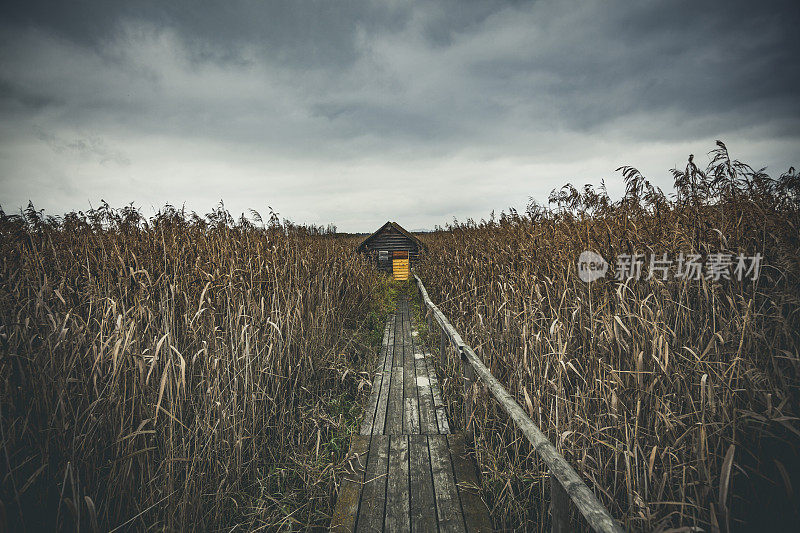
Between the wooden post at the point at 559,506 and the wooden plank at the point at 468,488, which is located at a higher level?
the wooden post at the point at 559,506

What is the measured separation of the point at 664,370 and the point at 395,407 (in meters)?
2.49

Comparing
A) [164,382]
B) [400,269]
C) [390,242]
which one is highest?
[390,242]

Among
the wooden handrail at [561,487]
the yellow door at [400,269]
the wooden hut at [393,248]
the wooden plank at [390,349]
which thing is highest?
the wooden hut at [393,248]

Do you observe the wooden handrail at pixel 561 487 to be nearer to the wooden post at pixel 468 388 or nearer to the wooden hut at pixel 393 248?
the wooden post at pixel 468 388

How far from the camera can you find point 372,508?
2.15m

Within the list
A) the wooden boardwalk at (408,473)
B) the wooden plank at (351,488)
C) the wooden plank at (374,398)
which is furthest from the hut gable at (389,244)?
the wooden plank at (351,488)

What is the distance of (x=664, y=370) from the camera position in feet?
5.83

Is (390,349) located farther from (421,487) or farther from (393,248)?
(393,248)

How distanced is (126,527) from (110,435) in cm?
54

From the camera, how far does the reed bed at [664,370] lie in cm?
168

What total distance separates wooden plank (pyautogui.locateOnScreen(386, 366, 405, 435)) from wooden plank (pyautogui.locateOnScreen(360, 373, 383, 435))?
150 millimetres

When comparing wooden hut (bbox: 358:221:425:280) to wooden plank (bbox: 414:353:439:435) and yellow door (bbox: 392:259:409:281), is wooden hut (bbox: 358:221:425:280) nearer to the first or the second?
yellow door (bbox: 392:259:409:281)

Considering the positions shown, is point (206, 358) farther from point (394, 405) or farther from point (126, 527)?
point (394, 405)

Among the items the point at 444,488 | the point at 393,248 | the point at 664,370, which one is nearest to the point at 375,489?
the point at 444,488
